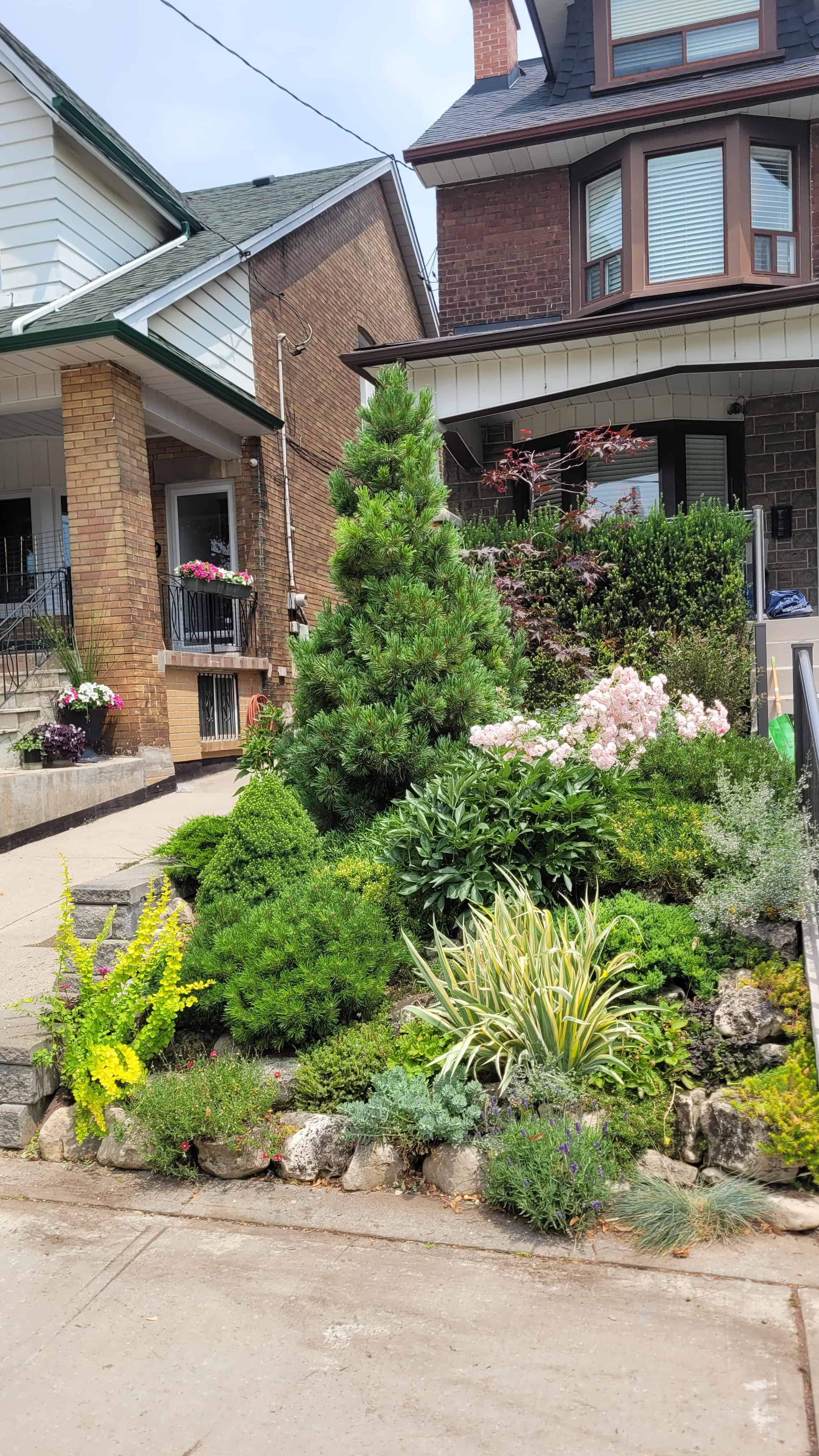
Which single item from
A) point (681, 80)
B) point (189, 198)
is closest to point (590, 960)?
A: point (681, 80)

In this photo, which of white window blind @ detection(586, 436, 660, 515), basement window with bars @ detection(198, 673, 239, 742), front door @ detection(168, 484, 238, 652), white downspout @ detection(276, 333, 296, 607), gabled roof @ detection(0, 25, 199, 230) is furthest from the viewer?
white downspout @ detection(276, 333, 296, 607)

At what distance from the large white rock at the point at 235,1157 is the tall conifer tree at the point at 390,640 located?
257 centimetres

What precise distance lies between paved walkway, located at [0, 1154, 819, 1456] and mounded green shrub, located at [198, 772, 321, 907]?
193cm

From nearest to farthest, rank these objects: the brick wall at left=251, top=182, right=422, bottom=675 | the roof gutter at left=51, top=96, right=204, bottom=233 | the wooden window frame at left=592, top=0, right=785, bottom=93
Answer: the roof gutter at left=51, top=96, right=204, bottom=233
the wooden window frame at left=592, top=0, right=785, bottom=93
the brick wall at left=251, top=182, right=422, bottom=675

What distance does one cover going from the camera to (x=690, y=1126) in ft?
12.6

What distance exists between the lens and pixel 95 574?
10.1 meters

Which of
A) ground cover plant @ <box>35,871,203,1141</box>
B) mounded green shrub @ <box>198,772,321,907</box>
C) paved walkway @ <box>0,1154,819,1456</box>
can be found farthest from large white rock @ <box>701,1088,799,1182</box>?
mounded green shrub @ <box>198,772,321,907</box>

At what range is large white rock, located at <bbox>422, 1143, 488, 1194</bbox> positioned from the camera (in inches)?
151

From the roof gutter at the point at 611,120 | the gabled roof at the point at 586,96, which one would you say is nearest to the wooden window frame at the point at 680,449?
the roof gutter at the point at 611,120

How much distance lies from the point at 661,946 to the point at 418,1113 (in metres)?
1.29

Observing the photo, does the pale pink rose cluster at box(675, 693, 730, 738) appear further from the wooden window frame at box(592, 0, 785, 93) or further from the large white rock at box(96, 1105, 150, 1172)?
the wooden window frame at box(592, 0, 785, 93)

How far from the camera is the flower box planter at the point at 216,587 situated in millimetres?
11523

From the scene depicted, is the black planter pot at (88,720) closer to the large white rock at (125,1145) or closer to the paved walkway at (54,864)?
the paved walkway at (54,864)

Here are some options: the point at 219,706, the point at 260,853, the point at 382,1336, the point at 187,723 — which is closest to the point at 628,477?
the point at 219,706
